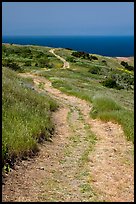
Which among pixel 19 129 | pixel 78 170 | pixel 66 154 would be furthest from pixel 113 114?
pixel 78 170

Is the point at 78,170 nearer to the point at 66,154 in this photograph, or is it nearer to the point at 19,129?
the point at 66,154

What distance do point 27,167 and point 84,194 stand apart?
2.34m

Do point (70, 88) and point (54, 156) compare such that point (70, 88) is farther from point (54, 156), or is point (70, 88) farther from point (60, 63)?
point (60, 63)

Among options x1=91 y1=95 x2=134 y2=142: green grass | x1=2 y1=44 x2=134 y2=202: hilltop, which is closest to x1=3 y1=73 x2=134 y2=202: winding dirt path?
x1=2 y1=44 x2=134 y2=202: hilltop

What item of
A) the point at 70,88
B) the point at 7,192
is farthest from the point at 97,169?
the point at 70,88

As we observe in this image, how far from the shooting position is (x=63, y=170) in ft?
39.9

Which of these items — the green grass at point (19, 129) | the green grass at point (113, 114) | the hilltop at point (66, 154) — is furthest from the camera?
the green grass at point (113, 114)

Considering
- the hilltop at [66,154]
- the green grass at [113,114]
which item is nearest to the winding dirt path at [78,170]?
the hilltop at [66,154]

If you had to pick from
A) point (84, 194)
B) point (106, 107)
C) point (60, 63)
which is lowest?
point (84, 194)

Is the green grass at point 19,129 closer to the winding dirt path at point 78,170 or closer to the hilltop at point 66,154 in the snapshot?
the hilltop at point 66,154

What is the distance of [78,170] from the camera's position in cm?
1223

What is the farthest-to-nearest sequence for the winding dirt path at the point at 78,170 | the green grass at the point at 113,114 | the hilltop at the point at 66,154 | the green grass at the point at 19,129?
the green grass at the point at 113,114, the green grass at the point at 19,129, the hilltop at the point at 66,154, the winding dirt path at the point at 78,170

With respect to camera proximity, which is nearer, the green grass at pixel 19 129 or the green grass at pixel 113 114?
the green grass at pixel 19 129

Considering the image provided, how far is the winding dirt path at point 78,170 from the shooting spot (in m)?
10.1
